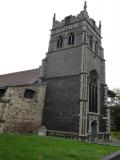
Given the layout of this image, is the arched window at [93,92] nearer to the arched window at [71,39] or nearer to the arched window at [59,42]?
the arched window at [71,39]

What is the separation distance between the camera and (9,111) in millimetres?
19641

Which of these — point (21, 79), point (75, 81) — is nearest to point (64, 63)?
point (75, 81)

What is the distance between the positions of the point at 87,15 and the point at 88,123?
52.9ft

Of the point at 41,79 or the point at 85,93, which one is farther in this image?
the point at 41,79

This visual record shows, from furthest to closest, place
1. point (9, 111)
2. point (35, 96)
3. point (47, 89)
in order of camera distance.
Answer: point (47, 89)
point (35, 96)
point (9, 111)

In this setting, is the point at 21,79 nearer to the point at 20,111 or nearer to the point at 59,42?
the point at 20,111

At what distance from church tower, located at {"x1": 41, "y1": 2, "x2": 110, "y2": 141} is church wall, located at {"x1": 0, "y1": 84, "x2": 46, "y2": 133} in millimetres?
1528

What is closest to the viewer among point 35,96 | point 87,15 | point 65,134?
point 65,134

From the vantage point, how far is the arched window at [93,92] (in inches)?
954

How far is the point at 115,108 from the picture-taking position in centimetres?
4116

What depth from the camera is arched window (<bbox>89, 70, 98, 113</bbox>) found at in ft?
79.5

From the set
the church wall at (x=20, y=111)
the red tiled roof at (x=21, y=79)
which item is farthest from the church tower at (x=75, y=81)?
the red tiled roof at (x=21, y=79)

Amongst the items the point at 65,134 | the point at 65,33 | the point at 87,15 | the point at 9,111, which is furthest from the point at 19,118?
the point at 87,15

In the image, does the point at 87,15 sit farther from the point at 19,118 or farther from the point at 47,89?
the point at 19,118
